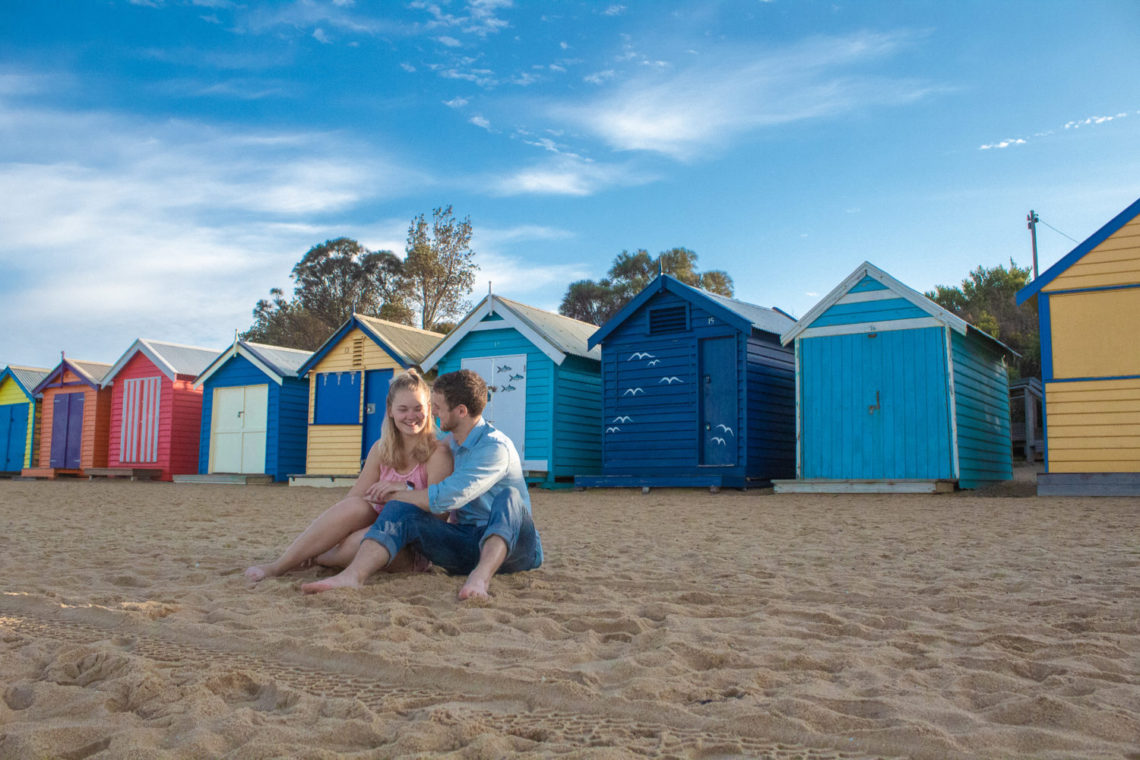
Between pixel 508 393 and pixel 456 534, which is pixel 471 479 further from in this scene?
pixel 508 393

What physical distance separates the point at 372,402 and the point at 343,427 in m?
0.88

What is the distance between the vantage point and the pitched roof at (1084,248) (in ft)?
34.5

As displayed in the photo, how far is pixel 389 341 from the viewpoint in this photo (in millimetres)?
17078

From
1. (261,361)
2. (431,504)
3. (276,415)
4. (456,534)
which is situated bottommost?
(456,534)

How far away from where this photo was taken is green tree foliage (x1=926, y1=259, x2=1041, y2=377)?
28403 mm

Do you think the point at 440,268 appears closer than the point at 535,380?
No

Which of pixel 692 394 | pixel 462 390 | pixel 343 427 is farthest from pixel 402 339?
pixel 462 390

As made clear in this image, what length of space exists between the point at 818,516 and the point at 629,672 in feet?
20.7

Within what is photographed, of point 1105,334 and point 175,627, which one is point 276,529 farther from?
point 1105,334

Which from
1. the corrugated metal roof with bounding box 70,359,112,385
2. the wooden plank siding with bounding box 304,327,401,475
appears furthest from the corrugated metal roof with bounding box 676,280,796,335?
the corrugated metal roof with bounding box 70,359,112,385

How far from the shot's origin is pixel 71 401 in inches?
888

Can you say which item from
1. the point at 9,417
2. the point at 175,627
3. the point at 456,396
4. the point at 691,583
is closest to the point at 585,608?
the point at 691,583

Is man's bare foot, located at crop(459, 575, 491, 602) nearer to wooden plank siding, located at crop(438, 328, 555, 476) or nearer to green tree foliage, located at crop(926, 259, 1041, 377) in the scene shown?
wooden plank siding, located at crop(438, 328, 555, 476)

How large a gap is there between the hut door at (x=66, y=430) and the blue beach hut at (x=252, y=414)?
4.76 meters
